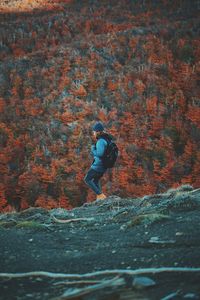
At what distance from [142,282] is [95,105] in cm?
3804

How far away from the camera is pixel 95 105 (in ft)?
134

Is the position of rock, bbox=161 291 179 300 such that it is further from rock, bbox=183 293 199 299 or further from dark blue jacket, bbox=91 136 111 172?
dark blue jacket, bbox=91 136 111 172

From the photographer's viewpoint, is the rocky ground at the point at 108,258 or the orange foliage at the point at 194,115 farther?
the orange foliage at the point at 194,115

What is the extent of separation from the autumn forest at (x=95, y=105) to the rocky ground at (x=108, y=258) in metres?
27.5

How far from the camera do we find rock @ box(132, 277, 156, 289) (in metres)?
3.22

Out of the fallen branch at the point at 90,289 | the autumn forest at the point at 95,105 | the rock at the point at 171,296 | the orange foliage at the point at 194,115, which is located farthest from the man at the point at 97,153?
the orange foliage at the point at 194,115

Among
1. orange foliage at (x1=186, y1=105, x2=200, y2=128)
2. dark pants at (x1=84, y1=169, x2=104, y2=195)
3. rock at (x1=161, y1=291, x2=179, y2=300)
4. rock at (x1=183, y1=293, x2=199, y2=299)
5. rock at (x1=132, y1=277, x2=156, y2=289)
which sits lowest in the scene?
orange foliage at (x1=186, y1=105, x2=200, y2=128)

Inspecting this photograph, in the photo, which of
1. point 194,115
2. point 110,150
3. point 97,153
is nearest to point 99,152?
point 97,153

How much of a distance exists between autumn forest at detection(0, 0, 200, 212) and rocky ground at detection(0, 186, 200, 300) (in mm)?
27525

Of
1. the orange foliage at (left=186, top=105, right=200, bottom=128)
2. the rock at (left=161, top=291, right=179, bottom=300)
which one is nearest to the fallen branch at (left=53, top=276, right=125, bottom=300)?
the rock at (left=161, top=291, right=179, bottom=300)

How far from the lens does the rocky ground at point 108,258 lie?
3.25 meters

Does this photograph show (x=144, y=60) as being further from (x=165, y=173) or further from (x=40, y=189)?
(x=40, y=189)

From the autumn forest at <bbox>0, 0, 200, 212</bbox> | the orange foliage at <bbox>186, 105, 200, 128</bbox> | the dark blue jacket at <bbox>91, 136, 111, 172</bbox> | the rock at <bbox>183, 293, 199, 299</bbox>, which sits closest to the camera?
the rock at <bbox>183, 293, 199, 299</bbox>

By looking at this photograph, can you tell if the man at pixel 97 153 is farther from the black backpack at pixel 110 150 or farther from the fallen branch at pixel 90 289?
the fallen branch at pixel 90 289
